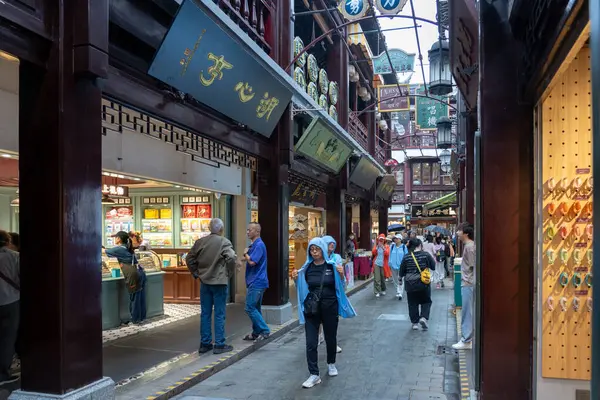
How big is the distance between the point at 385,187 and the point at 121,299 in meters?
18.0

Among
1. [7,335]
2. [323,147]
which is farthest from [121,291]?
[323,147]

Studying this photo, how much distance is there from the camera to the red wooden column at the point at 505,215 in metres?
4.48

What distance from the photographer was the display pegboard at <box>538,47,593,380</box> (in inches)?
167

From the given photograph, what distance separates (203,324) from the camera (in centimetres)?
791

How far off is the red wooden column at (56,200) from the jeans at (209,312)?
3026mm

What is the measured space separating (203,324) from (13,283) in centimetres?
265

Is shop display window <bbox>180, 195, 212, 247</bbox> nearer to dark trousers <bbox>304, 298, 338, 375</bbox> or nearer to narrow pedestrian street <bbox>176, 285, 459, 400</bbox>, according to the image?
narrow pedestrian street <bbox>176, 285, 459, 400</bbox>

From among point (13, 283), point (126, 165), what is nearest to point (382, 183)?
point (126, 165)

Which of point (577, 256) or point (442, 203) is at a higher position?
point (442, 203)

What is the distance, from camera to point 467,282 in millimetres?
8055

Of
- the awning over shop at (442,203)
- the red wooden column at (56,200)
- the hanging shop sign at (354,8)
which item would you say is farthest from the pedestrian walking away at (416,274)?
the awning over shop at (442,203)

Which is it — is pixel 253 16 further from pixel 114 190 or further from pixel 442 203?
pixel 442 203

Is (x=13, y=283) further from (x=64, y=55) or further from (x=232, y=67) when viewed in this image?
(x=232, y=67)

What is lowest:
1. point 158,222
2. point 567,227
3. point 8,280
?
point 8,280
